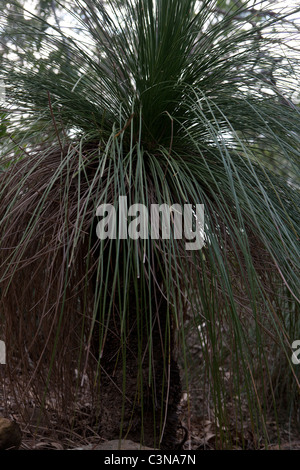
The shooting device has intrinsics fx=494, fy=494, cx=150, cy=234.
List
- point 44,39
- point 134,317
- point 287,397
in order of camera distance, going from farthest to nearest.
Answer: point 287,397
point 44,39
point 134,317

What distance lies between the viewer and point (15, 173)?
1296 millimetres

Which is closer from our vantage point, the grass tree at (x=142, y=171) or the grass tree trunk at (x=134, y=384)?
the grass tree at (x=142, y=171)

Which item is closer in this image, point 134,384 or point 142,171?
point 142,171

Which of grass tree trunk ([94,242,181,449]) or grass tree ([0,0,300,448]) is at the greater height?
grass tree ([0,0,300,448])

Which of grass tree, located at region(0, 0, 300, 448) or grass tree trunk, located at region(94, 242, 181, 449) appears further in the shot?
grass tree trunk, located at region(94, 242, 181, 449)

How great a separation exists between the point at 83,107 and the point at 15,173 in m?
0.29

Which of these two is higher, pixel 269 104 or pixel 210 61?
pixel 210 61

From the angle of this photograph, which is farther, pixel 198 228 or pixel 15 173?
pixel 15 173

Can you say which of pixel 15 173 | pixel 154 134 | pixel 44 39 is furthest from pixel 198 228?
pixel 44 39

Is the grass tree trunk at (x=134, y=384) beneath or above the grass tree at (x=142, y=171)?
beneath

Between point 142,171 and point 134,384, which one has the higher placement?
point 142,171
